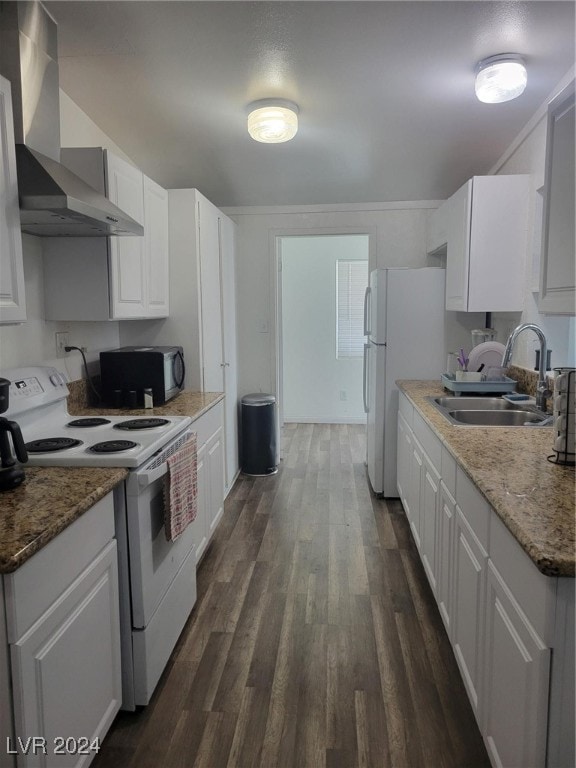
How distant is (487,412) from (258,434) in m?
2.16

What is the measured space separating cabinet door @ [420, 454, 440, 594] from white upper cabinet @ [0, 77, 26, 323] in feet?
5.85

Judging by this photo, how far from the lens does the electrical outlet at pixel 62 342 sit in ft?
8.78

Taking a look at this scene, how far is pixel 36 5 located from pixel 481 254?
96.2 inches

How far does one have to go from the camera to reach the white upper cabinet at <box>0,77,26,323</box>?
1.76 metres

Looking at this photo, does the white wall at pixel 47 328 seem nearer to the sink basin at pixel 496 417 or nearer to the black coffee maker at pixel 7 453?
the black coffee maker at pixel 7 453

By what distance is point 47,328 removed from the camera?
8.48 feet

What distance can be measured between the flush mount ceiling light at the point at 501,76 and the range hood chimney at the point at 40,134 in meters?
1.77

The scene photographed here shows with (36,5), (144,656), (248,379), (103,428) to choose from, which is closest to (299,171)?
(248,379)

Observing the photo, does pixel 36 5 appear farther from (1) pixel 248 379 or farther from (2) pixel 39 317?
(1) pixel 248 379

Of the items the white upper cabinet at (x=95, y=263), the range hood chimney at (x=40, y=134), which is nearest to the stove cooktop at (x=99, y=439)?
the white upper cabinet at (x=95, y=263)

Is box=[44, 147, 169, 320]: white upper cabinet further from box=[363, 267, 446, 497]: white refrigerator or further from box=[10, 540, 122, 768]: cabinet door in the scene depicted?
box=[363, 267, 446, 497]: white refrigerator

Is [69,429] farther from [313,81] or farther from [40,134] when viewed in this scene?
[313,81]

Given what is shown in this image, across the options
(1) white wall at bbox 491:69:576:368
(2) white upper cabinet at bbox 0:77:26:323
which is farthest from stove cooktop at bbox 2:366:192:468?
(1) white wall at bbox 491:69:576:368

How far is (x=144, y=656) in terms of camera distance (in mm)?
1865
